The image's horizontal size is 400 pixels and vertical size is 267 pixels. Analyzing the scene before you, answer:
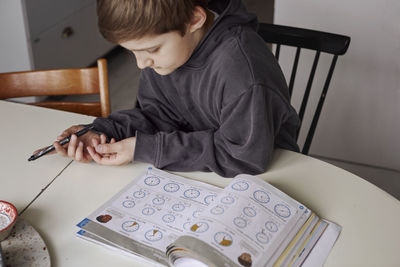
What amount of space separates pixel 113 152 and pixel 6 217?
26 cm

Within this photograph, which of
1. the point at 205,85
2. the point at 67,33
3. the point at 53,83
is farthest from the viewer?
the point at 67,33

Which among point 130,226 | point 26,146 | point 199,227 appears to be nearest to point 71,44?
point 26,146

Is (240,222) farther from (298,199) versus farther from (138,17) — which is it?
(138,17)

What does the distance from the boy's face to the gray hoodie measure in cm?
3

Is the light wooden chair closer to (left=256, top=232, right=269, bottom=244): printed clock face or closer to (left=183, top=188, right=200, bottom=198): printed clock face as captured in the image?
(left=183, top=188, right=200, bottom=198): printed clock face

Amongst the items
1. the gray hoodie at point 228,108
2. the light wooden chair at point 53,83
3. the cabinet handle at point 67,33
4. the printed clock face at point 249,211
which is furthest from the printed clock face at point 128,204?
the cabinet handle at point 67,33

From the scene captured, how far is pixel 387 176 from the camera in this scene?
77.3 inches

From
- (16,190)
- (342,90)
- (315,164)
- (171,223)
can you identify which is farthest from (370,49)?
(16,190)

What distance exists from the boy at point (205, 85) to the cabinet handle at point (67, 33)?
5.44 ft

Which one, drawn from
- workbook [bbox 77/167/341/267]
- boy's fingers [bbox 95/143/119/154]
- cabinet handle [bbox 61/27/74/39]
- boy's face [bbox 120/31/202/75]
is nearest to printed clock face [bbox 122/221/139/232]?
workbook [bbox 77/167/341/267]

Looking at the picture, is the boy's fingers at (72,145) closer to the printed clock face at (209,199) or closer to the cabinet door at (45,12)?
the printed clock face at (209,199)

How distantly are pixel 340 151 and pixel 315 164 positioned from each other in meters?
1.07

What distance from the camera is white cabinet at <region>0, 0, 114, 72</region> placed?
2334 millimetres

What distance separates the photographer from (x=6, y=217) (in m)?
0.86
